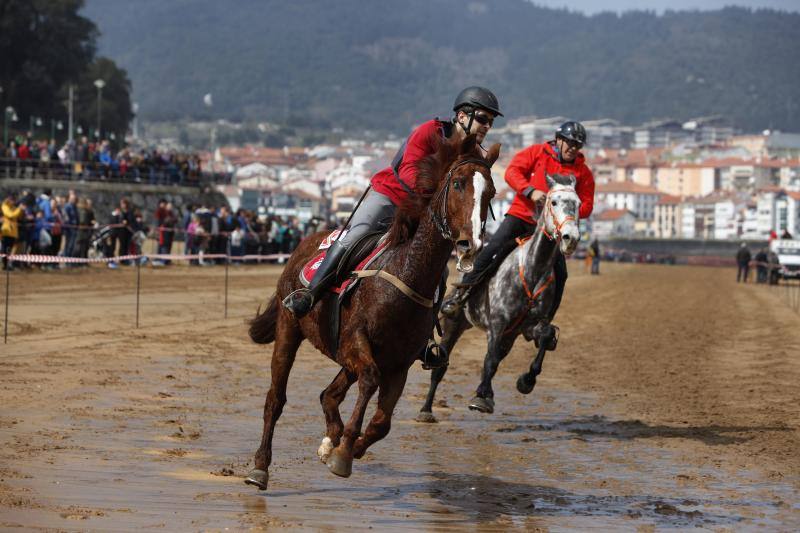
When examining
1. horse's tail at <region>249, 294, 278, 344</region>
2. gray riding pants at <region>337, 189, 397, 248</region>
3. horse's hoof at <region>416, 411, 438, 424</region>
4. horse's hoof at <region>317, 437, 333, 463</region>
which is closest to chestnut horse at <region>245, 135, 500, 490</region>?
horse's hoof at <region>317, 437, 333, 463</region>

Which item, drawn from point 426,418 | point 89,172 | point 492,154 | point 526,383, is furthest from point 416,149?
point 89,172

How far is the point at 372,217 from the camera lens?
998 centimetres

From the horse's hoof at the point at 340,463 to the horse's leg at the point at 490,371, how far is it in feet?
13.8

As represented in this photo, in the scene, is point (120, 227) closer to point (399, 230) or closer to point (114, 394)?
point (114, 394)

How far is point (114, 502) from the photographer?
8625 mm

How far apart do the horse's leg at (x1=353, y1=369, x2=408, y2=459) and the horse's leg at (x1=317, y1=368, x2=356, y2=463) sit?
0.60 ft

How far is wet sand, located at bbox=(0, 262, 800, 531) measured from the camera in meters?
8.84

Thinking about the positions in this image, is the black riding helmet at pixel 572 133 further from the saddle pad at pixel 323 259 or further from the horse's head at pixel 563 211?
the saddle pad at pixel 323 259

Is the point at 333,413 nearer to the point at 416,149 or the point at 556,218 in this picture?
the point at 416,149

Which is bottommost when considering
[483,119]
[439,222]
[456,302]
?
[456,302]

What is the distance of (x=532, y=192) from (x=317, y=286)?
4320mm

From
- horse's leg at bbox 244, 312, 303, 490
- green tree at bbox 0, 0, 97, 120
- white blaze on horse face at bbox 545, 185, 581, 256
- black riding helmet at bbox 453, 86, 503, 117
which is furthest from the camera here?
green tree at bbox 0, 0, 97, 120

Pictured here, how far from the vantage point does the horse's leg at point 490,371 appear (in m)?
13.0

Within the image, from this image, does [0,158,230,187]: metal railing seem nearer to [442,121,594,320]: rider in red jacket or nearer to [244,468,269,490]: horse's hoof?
[442,121,594,320]: rider in red jacket
